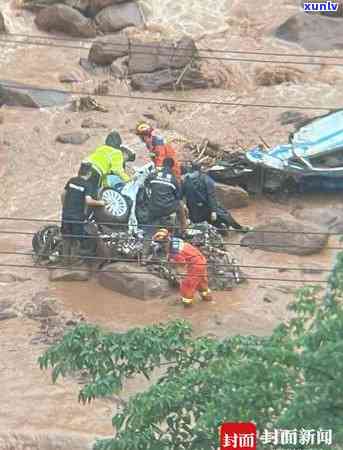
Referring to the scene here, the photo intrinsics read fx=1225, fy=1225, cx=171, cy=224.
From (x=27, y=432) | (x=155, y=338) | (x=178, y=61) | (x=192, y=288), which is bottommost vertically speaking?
(x=27, y=432)

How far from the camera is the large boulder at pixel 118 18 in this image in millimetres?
28062

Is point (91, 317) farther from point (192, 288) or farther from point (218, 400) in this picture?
point (218, 400)

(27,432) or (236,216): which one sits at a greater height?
(236,216)

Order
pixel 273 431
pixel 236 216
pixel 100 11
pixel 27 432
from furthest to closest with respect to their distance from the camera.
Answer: pixel 100 11
pixel 236 216
pixel 27 432
pixel 273 431

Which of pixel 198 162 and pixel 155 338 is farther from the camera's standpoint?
pixel 198 162

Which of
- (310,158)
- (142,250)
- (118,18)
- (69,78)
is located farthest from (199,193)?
(118,18)

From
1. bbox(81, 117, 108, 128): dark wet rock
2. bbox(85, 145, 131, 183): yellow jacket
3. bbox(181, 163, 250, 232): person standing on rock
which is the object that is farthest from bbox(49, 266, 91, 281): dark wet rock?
bbox(81, 117, 108, 128): dark wet rock

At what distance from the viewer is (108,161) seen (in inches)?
730

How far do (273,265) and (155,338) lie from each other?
9.33 m

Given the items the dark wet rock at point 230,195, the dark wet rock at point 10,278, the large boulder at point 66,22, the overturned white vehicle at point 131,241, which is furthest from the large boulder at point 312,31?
the dark wet rock at point 10,278

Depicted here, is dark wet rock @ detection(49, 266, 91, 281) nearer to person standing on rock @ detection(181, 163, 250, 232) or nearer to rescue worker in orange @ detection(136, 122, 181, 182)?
person standing on rock @ detection(181, 163, 250, 232)

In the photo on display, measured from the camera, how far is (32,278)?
18375 millimetres

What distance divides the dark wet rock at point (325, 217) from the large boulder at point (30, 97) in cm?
665

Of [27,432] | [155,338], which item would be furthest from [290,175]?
[155,338]
